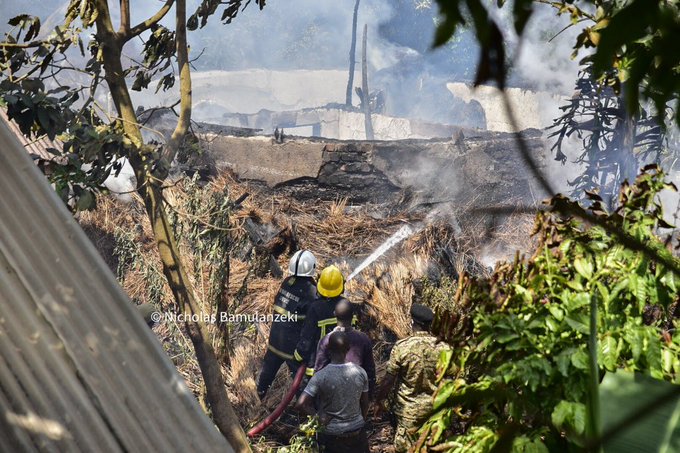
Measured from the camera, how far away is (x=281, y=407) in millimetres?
5473

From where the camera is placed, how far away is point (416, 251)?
7984 mm

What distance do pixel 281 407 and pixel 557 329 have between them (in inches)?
141

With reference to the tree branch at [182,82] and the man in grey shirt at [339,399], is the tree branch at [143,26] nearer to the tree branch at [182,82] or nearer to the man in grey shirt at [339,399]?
the tree branch at [182,82]

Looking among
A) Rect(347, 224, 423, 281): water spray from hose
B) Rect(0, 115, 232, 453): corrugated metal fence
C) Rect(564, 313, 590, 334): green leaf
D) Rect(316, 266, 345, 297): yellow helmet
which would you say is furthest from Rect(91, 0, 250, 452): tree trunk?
Rect(347, 224, 423, 281): water spray from hose

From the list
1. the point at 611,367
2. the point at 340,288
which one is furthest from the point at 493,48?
the point at 340,288

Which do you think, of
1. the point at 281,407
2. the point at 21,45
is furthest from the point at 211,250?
the point at 21,45

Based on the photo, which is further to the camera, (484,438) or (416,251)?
(416,251)

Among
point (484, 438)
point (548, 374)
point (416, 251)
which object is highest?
point (548, 374)

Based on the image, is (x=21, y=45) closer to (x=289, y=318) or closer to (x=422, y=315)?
(x=422, y=315)

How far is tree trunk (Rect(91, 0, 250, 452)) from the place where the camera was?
4008 millimetres

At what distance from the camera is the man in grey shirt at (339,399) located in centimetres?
479

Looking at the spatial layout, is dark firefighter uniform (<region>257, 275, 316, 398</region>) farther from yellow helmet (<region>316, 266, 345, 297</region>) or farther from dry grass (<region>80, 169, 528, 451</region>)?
yellow helmet (<region>316, 266, 345, 297</region>)

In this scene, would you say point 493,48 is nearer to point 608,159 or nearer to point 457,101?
point 608,159

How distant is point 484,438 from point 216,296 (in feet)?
12.7
